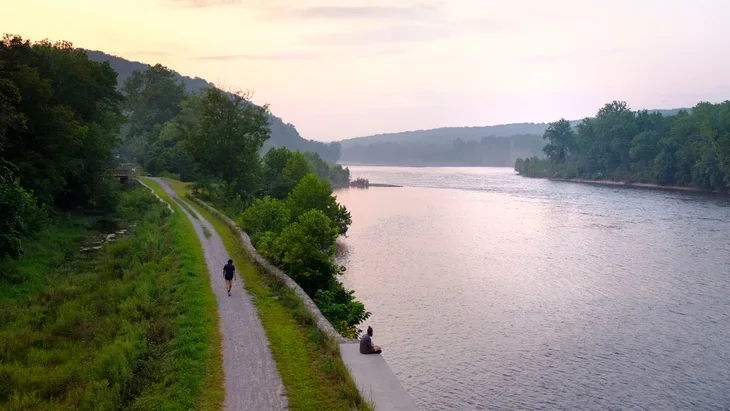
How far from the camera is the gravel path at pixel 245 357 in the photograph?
15.7 meters

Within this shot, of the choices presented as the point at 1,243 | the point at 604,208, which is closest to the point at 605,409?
the point at 1,243

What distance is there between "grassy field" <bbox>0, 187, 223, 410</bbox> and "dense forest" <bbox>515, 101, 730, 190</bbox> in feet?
372

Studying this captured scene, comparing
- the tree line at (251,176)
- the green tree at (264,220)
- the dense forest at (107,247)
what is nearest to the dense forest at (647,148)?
the tree line at (251,176)

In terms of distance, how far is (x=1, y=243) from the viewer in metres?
30.2

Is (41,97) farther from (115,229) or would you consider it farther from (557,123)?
(557,123)

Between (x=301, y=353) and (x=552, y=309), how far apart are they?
77.4 ft

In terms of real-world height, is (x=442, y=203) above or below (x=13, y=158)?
below

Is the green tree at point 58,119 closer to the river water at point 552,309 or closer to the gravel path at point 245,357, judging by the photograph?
the gravel path at point 245,357

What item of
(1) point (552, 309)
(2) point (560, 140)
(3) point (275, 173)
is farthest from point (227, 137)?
(2) point (560, 140)

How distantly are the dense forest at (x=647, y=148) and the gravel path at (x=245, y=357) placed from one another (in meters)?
113

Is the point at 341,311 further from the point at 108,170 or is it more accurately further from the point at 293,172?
the point at 293,172

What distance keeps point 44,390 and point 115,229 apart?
35.7 metres

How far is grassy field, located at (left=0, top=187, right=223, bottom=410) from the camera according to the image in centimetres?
1653

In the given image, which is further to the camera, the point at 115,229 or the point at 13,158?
the point at 115,229
